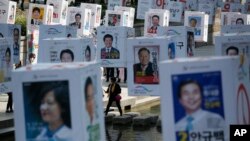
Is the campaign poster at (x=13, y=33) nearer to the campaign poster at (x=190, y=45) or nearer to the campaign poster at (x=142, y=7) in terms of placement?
the campaign poster at (x=190, y=45)

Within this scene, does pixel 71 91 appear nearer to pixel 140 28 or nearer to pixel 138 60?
pixel 138 60

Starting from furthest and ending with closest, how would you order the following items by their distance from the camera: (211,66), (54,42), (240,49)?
(54,42)
(240,49)
(211,66)

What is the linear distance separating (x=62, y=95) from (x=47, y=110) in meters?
0.32

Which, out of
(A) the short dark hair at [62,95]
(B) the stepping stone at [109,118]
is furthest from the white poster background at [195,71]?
(B) the stepping stone at [109,118]

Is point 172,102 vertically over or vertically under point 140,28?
under

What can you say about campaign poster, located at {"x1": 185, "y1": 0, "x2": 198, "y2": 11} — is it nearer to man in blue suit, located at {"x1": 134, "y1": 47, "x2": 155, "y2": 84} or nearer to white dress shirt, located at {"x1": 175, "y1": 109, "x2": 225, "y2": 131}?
man in blue suit, located at {"x1": 134, "y1": 47, "x2": 155, "y2": 84}

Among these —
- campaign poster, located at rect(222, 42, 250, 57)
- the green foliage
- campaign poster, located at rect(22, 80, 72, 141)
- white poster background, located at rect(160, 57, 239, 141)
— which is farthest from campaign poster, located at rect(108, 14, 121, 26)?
white poster background, located at rect(160, 57, 239, 141)

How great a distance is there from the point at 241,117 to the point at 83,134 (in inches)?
81.7

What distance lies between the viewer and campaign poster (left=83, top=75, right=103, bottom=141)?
10828mm

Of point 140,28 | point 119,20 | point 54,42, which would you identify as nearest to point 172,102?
point 54,42

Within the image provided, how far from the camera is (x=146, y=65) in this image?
22422 mm

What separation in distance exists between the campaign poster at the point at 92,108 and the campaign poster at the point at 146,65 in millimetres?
10502

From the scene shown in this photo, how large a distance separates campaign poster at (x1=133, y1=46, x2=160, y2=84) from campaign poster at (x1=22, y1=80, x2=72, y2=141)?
11.0m

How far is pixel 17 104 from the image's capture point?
11.0 metres
